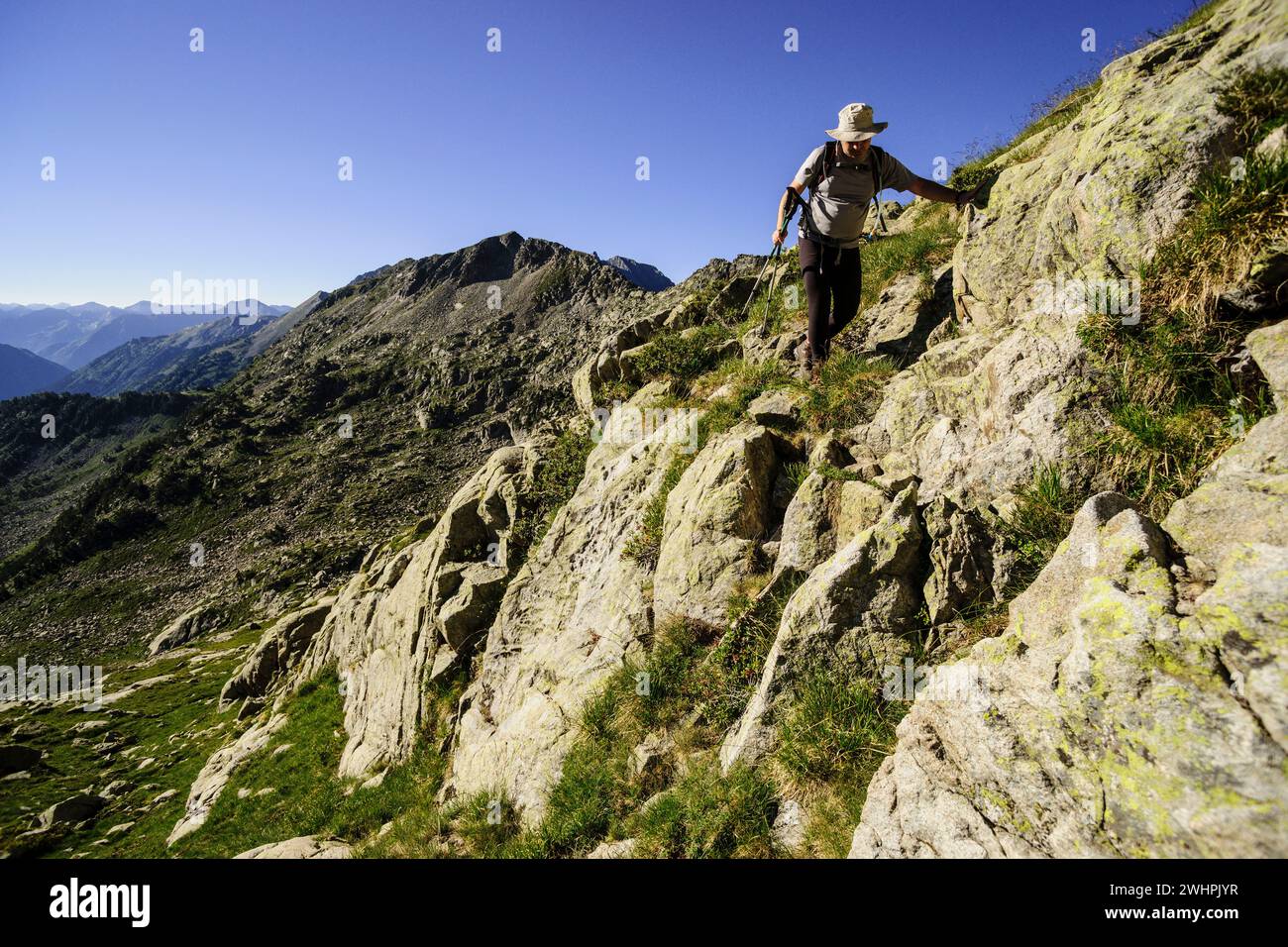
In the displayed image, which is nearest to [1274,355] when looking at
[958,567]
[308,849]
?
[958,567]

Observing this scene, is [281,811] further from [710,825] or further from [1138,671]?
[1138,671]

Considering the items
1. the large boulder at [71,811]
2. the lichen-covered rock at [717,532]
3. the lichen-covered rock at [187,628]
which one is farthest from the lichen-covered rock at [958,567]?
the lichen-covered rock at [187,628]

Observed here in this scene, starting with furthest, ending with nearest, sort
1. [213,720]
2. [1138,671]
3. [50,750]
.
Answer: [50,750]
[213,720]
[1138,671]

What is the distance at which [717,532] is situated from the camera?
8.73 m

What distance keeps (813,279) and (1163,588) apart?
7.44 m

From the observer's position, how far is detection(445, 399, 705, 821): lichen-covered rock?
9.26 metres

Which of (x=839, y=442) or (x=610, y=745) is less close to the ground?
Answer: (x=839, y=442)

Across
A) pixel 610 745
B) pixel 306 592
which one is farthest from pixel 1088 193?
pixel 306 592

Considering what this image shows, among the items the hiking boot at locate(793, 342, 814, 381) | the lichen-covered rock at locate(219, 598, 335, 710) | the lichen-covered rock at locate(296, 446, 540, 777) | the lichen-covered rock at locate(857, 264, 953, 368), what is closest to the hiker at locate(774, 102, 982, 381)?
the hiking boot at locate(793, 342, 814, 381)

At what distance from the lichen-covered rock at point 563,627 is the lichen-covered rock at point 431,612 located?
62.8 inches

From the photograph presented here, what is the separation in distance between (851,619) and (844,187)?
724 cm

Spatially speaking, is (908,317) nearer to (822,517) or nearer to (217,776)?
(822,517)

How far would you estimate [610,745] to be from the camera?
25.5 feet

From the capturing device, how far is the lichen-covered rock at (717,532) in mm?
8352
